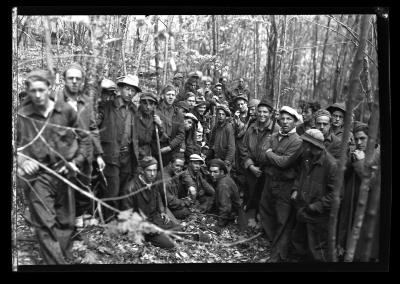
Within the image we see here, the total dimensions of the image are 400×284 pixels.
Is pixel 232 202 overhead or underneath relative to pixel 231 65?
underneath

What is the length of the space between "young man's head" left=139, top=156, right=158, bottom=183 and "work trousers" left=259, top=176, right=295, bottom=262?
1697 mm

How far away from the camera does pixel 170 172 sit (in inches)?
285

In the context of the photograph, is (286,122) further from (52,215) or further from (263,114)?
(52,215)

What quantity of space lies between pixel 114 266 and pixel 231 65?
398 centimetres

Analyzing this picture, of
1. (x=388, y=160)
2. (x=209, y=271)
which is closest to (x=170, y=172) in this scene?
(x=209, y=271)

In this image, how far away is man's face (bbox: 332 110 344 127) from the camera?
23.8 ft

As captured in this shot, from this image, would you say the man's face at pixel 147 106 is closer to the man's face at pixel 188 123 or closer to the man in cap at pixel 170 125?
the man in cap at pixel 170 125

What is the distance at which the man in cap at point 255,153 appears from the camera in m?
7.39

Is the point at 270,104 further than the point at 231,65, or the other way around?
the point at 231,65

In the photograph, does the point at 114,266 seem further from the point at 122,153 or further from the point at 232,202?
the point at 232,202

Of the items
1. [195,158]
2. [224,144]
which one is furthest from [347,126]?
[195,158]

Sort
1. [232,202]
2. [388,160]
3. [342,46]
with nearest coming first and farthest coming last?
[388,160] → [232,202] → [342,46]

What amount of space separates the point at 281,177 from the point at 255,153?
62 centimetres

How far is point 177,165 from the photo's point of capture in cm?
738
